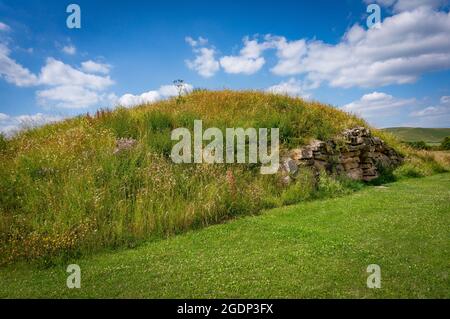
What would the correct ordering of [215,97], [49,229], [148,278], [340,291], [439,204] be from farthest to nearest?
[215,97] < [439,204] < [49,229] < [148,278] < [340,291]

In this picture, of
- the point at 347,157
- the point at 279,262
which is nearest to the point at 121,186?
the point at 279,262

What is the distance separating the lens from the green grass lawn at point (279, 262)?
5070mm

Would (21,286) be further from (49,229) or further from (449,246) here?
(449,246)

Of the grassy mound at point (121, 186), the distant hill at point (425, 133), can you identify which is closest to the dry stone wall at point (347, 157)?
the grassy mound at point (121, 186)

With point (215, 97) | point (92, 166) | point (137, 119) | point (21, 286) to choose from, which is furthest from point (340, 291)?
point (215, 97)

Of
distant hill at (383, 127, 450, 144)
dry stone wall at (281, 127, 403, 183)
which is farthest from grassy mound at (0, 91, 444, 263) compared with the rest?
distant hill at (383, 127, 450, 144)

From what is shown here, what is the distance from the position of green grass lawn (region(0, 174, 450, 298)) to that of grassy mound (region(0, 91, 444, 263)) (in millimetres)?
609

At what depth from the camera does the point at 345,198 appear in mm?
10664

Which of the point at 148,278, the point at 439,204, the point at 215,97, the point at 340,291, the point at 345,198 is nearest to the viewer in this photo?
the point at 340,291

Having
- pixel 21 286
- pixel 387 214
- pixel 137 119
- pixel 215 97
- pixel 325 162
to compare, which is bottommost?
pixel 21 286

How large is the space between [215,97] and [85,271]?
1147 centimetres

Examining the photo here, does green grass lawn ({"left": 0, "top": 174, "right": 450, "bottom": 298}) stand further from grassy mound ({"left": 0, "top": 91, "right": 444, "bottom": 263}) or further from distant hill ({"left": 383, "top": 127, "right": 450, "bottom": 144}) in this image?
distant hill ({"left": 383, "top": 127, "right": 450, "bottom": 144})

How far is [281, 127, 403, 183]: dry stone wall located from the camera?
12245 mm

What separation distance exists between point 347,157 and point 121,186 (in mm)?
8980
